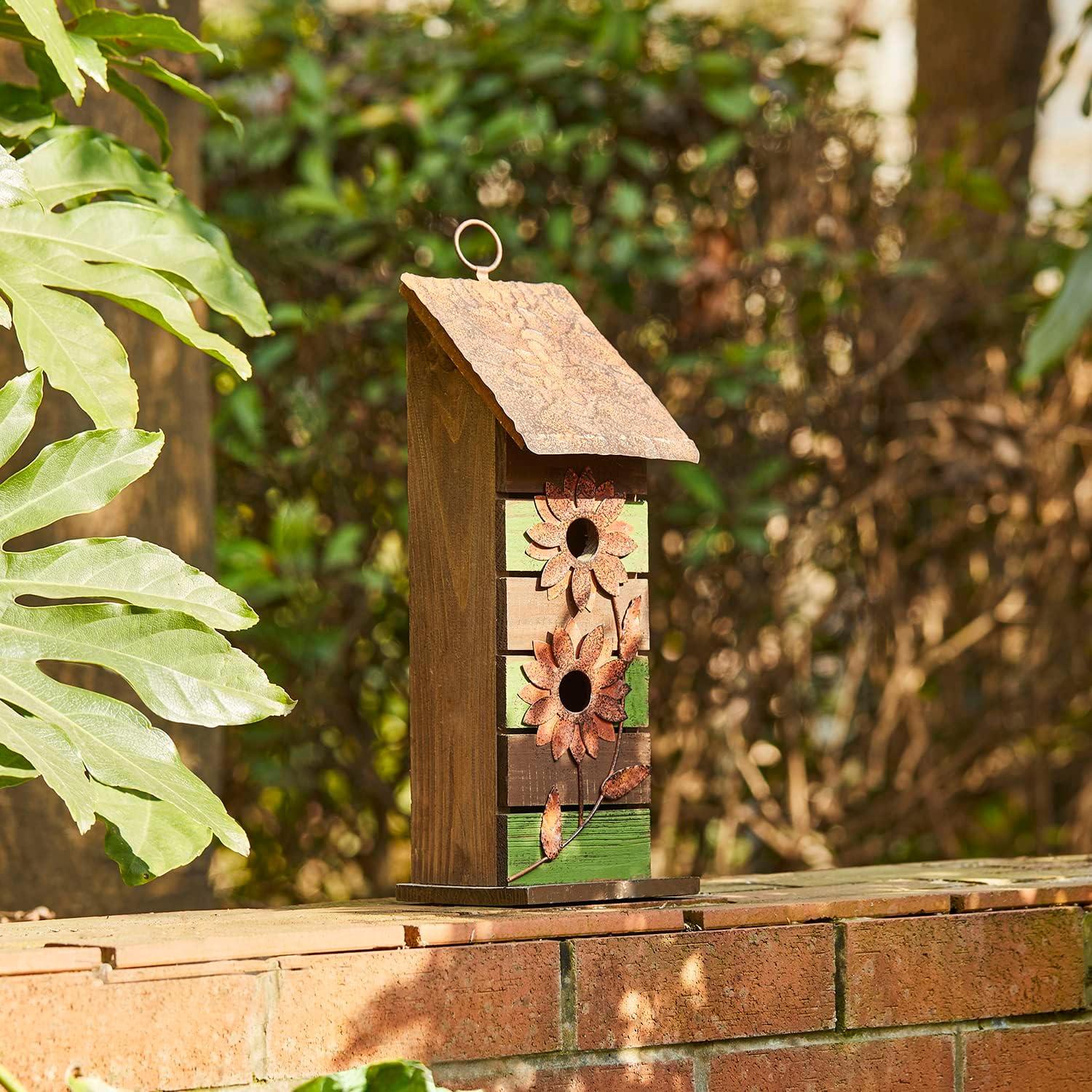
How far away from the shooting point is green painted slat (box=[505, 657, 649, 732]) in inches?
67.4

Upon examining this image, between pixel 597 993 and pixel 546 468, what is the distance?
0.58 metres

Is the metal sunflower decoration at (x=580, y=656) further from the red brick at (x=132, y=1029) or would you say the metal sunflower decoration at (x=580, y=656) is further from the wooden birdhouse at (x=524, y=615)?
the red brick at (x=132, y=1029)

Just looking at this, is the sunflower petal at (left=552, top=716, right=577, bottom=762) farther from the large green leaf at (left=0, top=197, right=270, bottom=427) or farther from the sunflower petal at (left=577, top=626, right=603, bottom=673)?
the large green leaf at (left=0, top=197, right=270, bottom=427)

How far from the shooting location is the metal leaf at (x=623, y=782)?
1789mm

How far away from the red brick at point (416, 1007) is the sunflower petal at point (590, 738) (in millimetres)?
285

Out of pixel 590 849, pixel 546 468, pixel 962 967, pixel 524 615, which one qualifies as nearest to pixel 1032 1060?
pixel 962 967

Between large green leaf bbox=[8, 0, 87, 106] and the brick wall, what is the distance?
0.81 m

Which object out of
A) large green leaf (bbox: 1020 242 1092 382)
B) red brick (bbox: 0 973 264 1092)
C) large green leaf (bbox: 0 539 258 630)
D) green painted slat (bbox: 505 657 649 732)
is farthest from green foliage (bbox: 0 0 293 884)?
large green leaf (bbox: 1020 242 1092 382)

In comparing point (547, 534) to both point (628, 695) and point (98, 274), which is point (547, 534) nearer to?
point (628, 695)

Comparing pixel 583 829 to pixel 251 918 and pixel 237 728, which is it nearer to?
pixel 251 918

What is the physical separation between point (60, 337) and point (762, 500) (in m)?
2.28

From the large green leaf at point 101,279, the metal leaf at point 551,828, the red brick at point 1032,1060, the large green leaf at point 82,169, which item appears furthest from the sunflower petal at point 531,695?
the large green leaf at point 82,169

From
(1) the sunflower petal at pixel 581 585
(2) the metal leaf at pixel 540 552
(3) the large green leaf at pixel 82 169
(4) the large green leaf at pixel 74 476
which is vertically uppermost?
(3) the large green leaf at pixel 82 169

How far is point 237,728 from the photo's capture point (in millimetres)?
3498
